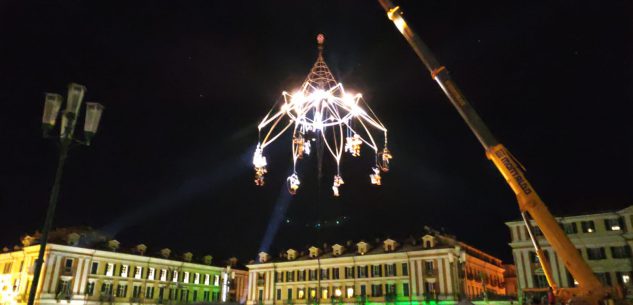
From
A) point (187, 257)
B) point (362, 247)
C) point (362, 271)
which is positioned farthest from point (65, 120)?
point (187, 257)

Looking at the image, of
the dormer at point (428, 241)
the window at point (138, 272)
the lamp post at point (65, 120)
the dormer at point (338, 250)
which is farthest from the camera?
the window at point (138, 272)

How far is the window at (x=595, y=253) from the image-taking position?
153 feet

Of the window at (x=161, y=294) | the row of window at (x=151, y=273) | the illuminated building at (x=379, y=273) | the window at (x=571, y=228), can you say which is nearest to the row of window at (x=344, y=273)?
the illuminated building at (x=379, y=273)

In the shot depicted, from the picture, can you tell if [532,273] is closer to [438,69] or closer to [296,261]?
[296,261]

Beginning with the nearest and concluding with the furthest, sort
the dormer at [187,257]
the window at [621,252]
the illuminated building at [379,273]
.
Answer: the window at [621,252], the illuminated building at [379,273], the dormer at [187,257]

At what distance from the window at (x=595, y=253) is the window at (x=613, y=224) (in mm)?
2363

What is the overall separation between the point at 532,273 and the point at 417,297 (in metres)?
13.5

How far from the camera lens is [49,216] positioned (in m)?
10.6

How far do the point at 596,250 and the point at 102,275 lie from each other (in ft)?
200

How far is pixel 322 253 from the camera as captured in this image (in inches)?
2699

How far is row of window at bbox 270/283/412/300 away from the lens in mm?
58094

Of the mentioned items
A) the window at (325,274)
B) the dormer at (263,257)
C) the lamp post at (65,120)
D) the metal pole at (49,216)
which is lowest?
the metal pole at (49,216)

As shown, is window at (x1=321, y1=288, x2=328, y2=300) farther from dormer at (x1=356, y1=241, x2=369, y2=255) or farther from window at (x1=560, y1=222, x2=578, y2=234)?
Result: window at (x1=560, y1=222, x2=578, y2=234)

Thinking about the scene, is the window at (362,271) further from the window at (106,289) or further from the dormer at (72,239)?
the dormer at (72,239)
